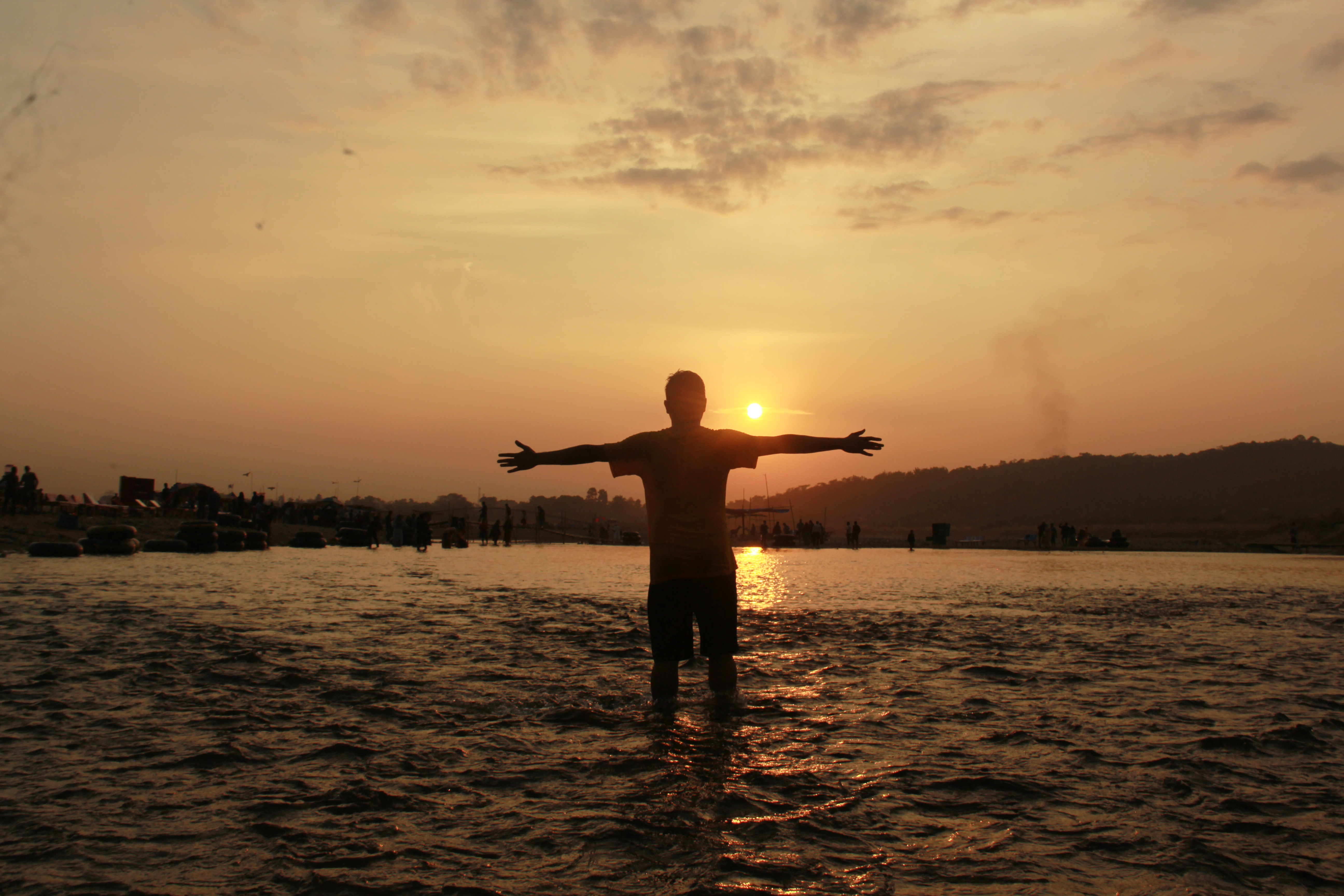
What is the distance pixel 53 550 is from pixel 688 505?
957 inches

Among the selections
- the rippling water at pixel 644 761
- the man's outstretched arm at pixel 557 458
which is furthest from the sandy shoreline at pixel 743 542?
→ the man's outstretched arm at pixel 557 458

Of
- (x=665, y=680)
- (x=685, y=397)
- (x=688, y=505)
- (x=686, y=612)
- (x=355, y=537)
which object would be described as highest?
(x=685, y=397)

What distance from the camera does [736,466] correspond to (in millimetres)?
6070

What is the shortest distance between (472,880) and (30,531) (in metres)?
34.2

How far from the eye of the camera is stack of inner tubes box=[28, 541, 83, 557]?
23500mm

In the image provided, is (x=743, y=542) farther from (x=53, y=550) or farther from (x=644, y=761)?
(x=644, y=761)

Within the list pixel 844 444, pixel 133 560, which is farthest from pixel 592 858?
pixel 133 560

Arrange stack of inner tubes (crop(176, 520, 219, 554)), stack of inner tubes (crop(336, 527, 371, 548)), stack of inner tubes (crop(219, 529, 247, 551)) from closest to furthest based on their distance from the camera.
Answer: stack of inner tubes (crop(176, 520, 219, 554)) < stack of inner tubes (crop(219, 529, 247, 551)) < stack of inner tubes (crop(336, 527, 371, 548))

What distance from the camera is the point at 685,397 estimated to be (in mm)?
6152

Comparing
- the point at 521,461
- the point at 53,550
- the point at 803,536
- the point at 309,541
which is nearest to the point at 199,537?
the point at 53,550

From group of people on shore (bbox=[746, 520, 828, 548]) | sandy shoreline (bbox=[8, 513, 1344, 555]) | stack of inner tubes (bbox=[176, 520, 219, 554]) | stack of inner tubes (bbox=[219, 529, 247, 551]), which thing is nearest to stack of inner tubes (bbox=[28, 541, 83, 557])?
sandy shoreline (bbox=[8, 513, 1344, 555])

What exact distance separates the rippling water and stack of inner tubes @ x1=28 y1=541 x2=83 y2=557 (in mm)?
15066

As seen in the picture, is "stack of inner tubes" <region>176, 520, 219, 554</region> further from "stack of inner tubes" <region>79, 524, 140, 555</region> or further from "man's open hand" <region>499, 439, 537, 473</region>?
"man's open hand" <region>499, 439, 537, 473</region>

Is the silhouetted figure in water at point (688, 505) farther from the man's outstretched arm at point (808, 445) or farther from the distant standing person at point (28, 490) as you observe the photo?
the distant standing person at point (28, 490)
